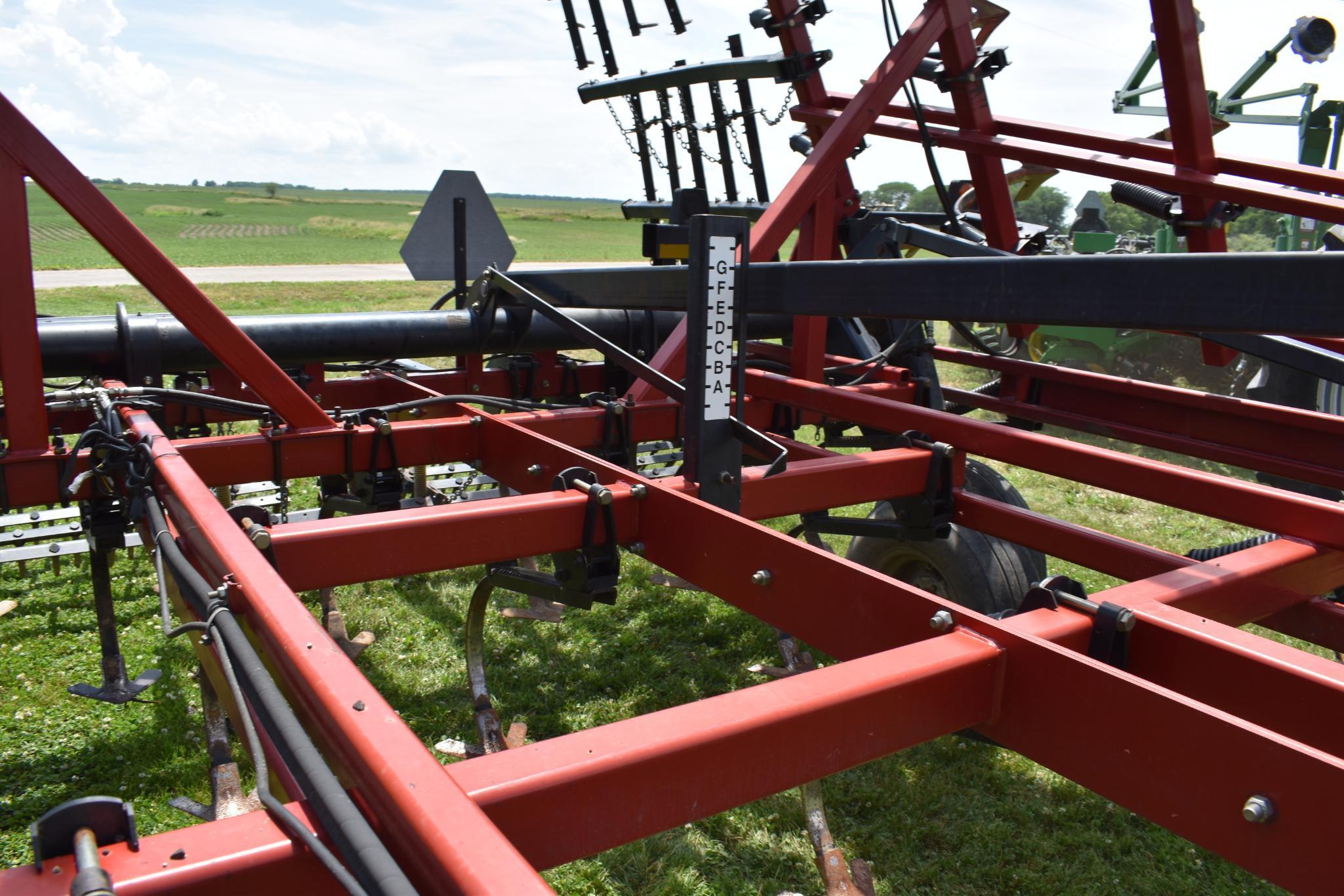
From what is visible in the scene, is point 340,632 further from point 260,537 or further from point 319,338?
point 260,537

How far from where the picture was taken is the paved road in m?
22.5

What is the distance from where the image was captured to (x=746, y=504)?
2.44m

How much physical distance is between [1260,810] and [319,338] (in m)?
3.56

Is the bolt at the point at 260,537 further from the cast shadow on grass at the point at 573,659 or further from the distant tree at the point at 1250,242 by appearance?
the distant tree at the point at 1250,242

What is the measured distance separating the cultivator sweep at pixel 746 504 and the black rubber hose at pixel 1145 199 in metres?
0.12

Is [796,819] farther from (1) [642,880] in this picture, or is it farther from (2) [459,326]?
(2) [459,326]

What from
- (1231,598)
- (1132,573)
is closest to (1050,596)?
(1231,598)

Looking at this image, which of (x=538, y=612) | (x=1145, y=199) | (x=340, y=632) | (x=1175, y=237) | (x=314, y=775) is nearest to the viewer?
(x=314, y=775)

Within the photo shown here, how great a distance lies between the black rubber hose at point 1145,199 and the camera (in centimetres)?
355

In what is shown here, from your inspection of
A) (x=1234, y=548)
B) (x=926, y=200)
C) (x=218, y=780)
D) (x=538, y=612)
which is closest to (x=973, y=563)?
(x=1234, y=548)

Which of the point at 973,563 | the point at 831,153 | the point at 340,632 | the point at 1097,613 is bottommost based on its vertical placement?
the point at 340,632

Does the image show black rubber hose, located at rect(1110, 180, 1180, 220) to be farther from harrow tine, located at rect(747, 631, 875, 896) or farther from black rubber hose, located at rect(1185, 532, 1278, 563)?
harrow tine, located at rect(747, 631, 875, 896)

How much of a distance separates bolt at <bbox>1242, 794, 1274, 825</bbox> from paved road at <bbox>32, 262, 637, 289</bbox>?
20077 mm

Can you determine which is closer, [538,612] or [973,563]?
[973,563]
